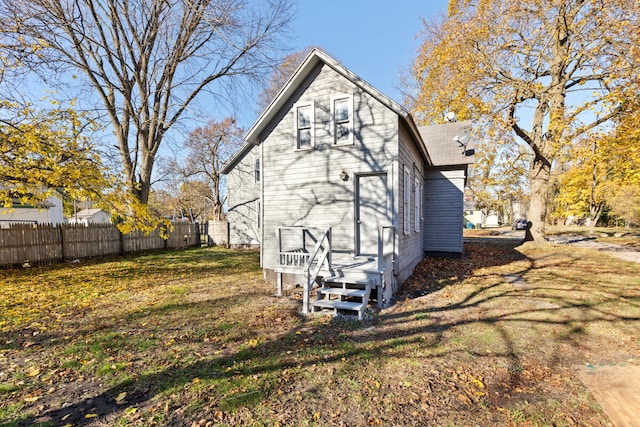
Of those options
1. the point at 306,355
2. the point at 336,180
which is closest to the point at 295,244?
the point at 336,180

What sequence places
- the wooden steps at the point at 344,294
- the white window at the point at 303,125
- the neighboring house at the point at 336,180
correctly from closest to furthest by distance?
the wooden steps at the point at 344,294 → the neighboring house at the point at 336,180 → the white window at the point at 303,125

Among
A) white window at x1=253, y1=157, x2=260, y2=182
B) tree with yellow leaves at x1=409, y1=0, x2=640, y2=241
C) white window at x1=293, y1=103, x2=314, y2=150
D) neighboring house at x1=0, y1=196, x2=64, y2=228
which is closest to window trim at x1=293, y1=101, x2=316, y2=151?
white window at x1=293, y1=103, x2=314, y2=150

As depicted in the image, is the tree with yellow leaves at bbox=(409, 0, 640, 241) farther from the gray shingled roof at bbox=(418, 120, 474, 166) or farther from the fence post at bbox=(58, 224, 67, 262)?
the fence post at bbox=(58, 224, 67, 262)

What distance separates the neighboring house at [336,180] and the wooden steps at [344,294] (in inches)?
1.7

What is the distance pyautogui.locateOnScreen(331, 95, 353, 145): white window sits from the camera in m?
8.03

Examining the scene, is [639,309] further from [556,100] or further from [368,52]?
[368,52]

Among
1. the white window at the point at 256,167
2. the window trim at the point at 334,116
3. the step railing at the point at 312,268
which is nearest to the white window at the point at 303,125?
the window trim at the point at 334,116

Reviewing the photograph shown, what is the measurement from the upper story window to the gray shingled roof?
6.80 metres

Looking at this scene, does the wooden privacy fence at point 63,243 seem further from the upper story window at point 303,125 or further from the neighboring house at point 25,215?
the upper story window at point 303,125

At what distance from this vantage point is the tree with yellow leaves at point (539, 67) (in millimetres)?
11695

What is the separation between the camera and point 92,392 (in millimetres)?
3377

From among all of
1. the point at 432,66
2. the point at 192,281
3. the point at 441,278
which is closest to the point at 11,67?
the point at 192,281

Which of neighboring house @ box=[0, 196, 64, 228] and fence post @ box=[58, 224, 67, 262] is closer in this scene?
fence post @ box=[58, 224, 67, 262]

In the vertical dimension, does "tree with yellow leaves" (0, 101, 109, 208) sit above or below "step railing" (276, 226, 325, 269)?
above
